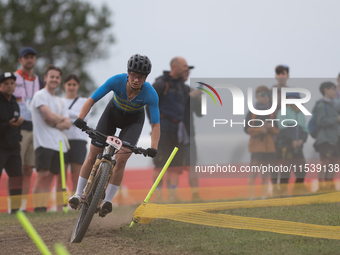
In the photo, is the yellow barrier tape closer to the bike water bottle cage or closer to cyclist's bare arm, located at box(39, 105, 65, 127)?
the bike water bottle cage

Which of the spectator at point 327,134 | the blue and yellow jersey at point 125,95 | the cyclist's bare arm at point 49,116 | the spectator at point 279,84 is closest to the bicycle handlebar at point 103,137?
the blue and yellow jersey at point 125,95

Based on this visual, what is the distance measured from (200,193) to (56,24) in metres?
25.5

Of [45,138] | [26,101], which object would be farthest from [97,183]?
[26,101]

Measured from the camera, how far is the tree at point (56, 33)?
30594 millimetres

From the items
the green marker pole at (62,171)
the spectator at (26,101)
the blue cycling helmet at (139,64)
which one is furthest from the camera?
the spectator at (26,101)

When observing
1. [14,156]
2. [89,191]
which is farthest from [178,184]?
[89,191]

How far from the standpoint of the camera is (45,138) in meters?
9.33

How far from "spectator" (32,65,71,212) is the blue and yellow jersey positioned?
3106 mm

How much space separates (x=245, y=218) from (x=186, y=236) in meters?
0.83

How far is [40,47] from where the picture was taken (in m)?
31.3

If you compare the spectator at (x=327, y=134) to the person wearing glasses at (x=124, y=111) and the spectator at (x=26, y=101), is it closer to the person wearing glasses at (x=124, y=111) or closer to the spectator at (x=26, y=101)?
the person wearing glasses at (x=124, y=111)

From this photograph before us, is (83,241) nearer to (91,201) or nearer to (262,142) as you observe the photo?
(91,201)

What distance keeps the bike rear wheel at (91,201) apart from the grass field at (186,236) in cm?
16

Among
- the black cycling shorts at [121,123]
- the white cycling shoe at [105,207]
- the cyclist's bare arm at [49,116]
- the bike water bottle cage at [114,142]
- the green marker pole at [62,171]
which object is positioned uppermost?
the cyclist's bare arm at [49,116]
